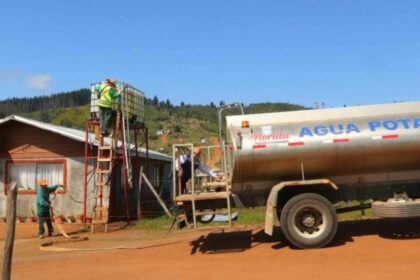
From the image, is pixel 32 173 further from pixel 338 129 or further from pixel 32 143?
pixel 338 129

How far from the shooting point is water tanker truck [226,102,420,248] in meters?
10.7

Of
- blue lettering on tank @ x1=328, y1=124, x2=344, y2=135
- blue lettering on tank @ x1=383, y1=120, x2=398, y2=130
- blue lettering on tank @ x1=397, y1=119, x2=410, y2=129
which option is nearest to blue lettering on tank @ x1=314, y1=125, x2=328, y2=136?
blue lettering on tank @ x1=328, y1=124, x2=344, y2=135

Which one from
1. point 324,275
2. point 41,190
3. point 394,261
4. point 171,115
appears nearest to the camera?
point 324,275

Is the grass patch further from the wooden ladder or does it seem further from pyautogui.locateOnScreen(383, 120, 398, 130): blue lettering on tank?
pyautogui.locateOnScreen(383, 120, 398, 130): blue lettering on tank

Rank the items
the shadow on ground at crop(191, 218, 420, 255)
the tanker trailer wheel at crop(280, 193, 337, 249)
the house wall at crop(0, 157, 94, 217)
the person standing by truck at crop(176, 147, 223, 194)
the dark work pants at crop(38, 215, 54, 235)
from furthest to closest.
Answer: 1. the house wall at crop(0, 157, 94, 217)
2. the dark work pants at crop(38, 215, 54, 235)
3. the person standing by truck at crop(176, 147, 223, 194)
4. the shadow on ground at crop(191, 218, 420, 255)
5. the tanker trailer wheel at crop(280, 193, 337, 249)

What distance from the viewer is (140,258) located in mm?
10883

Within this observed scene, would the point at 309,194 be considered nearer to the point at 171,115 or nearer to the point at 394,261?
the point at 394,261

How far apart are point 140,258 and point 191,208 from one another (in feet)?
5.07

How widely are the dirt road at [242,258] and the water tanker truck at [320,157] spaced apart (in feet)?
2.21

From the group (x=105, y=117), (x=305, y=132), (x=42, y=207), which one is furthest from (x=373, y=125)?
(x=42, y=207)

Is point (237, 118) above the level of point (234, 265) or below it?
above

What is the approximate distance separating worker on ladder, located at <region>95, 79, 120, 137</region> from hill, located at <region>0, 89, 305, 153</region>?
34.9 meters

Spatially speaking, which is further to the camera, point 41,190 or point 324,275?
point 41,190

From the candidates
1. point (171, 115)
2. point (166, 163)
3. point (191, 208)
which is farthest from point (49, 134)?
point (171, 115)
